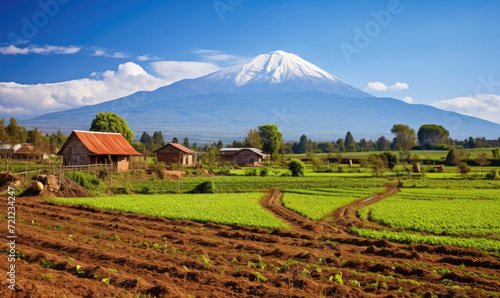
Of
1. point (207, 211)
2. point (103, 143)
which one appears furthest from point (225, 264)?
point (103, 143)

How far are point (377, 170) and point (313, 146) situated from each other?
88175 millimetres

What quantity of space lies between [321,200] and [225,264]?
56.7 feet

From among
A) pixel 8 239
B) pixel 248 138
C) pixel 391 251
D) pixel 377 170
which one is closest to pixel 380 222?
pixel 391 251

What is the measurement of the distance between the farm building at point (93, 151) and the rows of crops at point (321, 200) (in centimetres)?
2195

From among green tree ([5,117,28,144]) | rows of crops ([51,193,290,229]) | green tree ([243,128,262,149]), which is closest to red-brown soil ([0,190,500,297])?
rows of crops ([51,193,290,229])

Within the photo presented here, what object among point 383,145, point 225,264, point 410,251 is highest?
point 383,145

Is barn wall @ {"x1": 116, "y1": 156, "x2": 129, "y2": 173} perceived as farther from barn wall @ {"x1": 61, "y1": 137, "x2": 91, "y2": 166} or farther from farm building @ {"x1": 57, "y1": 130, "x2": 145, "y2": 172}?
barn wall @ {"x1": 61, "y1": 137, "x2": 91, "y2": 166}

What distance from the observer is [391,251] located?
1123 cm

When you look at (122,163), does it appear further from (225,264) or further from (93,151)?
(225,264)

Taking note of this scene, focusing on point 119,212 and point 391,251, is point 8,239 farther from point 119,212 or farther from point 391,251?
point 391,251

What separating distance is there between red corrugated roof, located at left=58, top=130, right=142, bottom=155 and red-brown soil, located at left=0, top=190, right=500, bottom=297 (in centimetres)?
2702

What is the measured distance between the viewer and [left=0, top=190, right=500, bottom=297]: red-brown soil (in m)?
7.67

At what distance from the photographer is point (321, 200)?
2591 cm

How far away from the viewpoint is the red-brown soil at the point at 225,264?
767 centimetres
